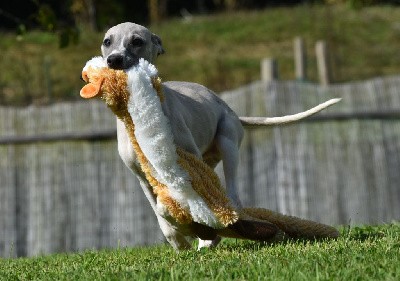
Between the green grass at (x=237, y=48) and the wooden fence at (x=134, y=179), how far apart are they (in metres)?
4.13

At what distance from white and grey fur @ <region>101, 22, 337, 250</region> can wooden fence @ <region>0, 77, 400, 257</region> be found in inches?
170

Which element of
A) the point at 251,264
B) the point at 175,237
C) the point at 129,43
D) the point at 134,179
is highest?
the point at 129,43

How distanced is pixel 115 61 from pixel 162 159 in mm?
709

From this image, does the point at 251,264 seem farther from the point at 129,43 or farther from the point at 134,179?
the point at 134,179

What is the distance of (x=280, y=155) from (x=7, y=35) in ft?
42.6

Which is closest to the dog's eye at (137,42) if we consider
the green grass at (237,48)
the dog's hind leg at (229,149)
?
the dog's hind leg at (229,149)

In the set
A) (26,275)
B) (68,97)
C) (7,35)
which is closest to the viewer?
(26,275)

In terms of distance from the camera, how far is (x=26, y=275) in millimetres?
5629

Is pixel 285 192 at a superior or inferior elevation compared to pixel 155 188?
inferior

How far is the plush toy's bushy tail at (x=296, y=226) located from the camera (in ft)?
21.4

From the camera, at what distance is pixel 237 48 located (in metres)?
22.4

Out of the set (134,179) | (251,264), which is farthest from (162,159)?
(134,179)

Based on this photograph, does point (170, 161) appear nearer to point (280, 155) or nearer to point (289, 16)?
point (280, 155)

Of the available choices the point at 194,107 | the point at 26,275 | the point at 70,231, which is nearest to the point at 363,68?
the point at 70,231
